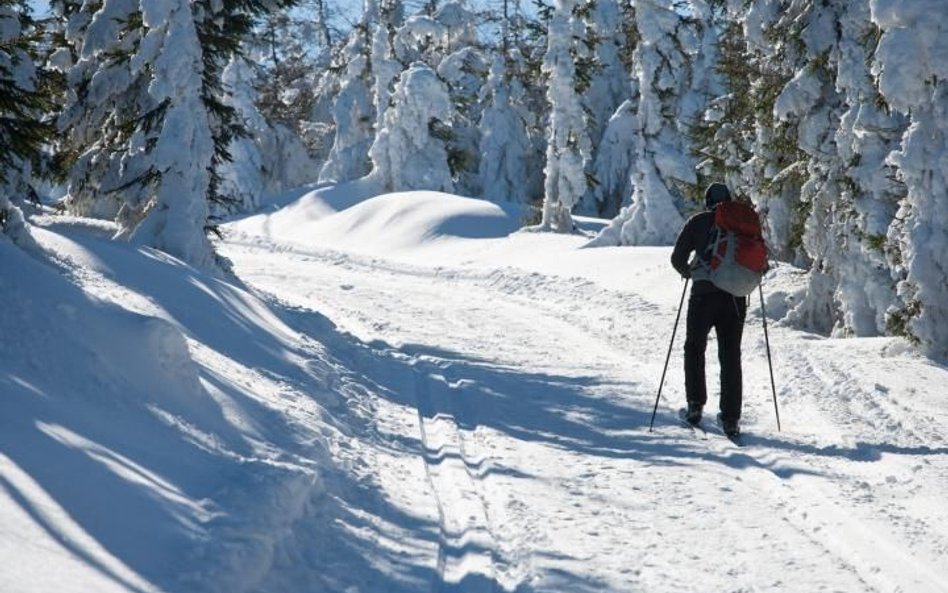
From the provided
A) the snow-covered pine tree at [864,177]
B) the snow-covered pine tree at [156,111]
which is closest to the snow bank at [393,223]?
the snow-covered pine tree at [156,111]

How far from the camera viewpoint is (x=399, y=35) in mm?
40281

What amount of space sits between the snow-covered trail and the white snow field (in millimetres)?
26

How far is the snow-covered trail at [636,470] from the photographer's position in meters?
5.47

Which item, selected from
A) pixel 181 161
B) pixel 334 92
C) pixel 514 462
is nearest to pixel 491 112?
pixel 334 92

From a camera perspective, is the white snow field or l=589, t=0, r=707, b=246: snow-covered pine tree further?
l=589, t=0, r=707, b=246: snow-covered pine tree

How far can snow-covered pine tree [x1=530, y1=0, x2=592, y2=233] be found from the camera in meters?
28.3

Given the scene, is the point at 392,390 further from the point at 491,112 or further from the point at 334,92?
the point at 334,92

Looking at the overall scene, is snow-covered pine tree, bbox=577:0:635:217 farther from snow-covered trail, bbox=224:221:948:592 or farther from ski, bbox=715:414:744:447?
ski, bbox=715:414:744:447

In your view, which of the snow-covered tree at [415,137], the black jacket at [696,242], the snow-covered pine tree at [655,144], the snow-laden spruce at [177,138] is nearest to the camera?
the black jacket at [696,242]

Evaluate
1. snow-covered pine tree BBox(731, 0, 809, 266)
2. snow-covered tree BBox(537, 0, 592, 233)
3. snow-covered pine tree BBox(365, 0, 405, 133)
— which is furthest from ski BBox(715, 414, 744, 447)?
snow-covered pine tree BBox(365, 0, 405, 133)

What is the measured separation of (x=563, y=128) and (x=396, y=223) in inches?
Result: 223

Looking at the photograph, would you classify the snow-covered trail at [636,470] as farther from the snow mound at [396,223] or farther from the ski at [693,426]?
the snow mound at [396,223]

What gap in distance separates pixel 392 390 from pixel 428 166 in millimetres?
29983

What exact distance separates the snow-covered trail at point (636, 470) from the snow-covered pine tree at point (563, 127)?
49.8 feet
